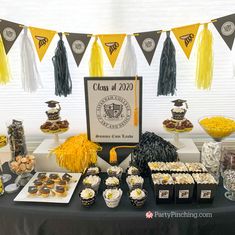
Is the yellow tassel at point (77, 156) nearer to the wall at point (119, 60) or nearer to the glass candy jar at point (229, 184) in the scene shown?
the wall at point (119, 60)

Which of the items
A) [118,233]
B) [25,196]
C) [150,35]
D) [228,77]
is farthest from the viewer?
[228,77]

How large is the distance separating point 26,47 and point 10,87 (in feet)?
1.12

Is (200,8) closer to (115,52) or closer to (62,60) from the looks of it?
(115,52)

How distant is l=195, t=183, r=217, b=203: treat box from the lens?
3.90ft

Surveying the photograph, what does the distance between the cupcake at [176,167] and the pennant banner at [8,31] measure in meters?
1.10

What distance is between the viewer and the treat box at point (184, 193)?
1.19m

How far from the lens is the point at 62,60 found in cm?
156

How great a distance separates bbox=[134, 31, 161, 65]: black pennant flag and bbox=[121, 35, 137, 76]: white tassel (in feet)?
A: 0.29

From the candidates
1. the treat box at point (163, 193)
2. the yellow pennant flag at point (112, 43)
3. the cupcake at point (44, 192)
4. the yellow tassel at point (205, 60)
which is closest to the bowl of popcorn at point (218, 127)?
the yellow tassel at point (205, 60)

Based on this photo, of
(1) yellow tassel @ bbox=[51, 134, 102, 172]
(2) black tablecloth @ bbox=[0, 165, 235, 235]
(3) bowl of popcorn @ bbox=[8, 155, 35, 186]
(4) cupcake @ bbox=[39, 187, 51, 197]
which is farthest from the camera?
(1) yellow tassel @ bbox=[51, 134, 102, 172]

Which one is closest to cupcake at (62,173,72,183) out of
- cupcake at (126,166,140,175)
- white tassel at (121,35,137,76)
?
cupcake at (126,166,140,175)

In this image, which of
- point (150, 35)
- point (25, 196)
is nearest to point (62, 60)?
point (150, 35)

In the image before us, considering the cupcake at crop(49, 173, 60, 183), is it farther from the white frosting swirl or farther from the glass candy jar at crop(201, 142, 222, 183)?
the glass candy jar at crop(201, 142, 222, 183)

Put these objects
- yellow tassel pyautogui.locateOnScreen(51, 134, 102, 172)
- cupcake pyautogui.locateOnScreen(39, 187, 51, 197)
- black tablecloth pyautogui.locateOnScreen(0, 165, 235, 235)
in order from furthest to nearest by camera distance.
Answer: yellow tassel pyautogui.locateOnScreen(51, 134, 102, 172) < cupcake pyautogui.locateOnScreen(39, 187, 51, 197) < black tablecloth pyautogui.locateOnScreen(0, 165, 235, 235)
